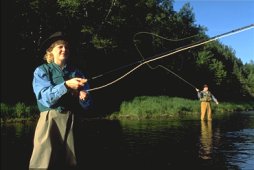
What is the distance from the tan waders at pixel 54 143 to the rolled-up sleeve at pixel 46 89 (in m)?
0.15

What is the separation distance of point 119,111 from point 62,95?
25284mm

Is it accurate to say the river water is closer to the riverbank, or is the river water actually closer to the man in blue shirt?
the man in blue shirt

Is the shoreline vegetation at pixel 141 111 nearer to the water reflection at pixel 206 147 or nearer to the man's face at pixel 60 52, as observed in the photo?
the water reflection at pixel 206 147

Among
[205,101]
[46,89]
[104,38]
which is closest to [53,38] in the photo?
[46,89]

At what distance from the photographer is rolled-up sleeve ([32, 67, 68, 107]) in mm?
3338

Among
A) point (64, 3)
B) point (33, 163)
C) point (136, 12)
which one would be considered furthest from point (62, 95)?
point (136, 12)

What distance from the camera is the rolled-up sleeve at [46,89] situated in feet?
11.0

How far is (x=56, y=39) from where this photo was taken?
3.90 meters

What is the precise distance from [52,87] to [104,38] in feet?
107

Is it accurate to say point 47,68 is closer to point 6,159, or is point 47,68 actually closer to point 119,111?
point 6,159

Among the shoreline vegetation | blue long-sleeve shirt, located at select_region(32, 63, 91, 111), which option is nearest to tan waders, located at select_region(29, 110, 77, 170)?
blue long-sleeve shirt, located at select_region(32, 63, 91, 111)

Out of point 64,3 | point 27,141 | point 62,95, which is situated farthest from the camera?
point 64,3

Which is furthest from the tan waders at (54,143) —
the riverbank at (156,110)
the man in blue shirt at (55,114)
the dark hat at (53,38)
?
the riverbank at (156,110)

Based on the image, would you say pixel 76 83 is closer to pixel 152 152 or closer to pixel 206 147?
pixel 152 152
